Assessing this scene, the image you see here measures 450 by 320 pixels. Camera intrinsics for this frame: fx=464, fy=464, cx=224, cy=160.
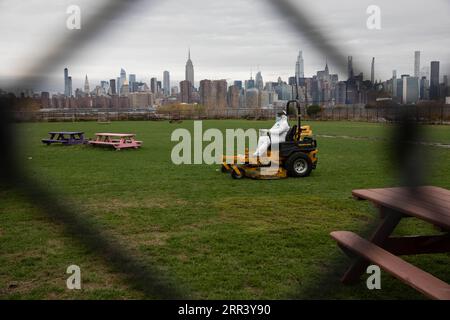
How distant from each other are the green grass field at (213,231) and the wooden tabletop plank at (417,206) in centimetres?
6

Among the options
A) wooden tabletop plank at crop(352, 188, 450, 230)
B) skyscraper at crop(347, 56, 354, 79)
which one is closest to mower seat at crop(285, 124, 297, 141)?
wooden tabletop plank at crop(352, 188, 450, 230)

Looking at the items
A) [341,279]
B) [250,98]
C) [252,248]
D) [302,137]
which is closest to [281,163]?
[302,137]

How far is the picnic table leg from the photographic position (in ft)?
10.1

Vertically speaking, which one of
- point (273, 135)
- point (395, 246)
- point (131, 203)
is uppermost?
point (273, 135)

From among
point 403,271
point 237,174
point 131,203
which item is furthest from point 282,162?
point 403,271

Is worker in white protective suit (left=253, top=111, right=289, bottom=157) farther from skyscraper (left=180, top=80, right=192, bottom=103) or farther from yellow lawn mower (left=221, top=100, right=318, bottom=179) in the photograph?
skyscraper (left=180, top=80, right=192, bottom=103)

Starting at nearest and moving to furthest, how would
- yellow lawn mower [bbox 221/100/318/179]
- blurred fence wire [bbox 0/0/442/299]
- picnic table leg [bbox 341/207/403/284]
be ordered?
1. blurred fence wire [bbox 0/0/442/299]
2. picnic table leg [bbox 341/207/403/284]
3. yellow lawn mower [bbox 221/100/318/179]

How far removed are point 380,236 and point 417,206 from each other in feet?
7.88

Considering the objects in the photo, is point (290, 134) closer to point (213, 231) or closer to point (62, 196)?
point (213, 231)

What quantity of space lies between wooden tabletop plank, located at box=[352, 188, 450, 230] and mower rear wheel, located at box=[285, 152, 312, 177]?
4522 mm

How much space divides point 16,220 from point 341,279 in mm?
3676

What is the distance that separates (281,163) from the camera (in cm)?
851

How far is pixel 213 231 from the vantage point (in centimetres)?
471

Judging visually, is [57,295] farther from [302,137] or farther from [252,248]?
[302,137]
